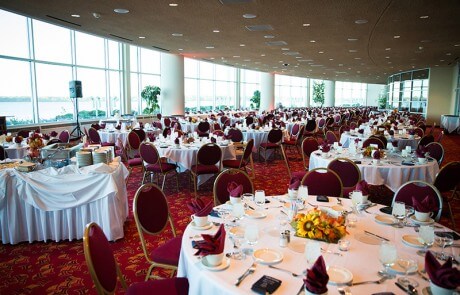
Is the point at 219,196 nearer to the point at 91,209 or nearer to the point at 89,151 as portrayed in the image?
the point at 91,209

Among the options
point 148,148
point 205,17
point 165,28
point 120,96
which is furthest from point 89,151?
point 120,96

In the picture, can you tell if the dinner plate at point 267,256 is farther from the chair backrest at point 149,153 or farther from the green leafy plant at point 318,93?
the green leafy plant at point 318,93

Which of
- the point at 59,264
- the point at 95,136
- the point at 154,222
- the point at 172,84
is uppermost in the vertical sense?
the point at 172,84

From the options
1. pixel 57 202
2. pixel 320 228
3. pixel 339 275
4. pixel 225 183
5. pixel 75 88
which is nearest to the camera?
pixel 339 275

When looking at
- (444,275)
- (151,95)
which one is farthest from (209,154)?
(151,95)

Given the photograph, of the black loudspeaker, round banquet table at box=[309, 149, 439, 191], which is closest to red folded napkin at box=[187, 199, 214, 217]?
round banquet table at box=[309, 149, 439, 191]

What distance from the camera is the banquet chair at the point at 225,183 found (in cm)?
377

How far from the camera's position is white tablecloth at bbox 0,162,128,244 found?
4289 mm

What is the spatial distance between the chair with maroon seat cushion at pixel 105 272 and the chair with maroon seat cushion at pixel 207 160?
3903 millimetres

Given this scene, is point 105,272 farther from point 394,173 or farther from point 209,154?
point 394,173

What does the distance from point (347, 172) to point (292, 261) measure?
9.98ft

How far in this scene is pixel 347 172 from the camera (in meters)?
4.91

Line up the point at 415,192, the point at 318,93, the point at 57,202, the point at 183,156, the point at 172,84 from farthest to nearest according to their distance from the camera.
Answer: the point at 318,93 → the point at 172,84 → the point at 183,156 → the point at 57,202 → the point at 415,192

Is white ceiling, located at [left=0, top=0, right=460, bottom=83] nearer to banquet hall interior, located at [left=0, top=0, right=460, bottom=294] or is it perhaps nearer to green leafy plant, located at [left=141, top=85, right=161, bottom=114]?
banquet hall interior, located at [left=0, top=0, right=460, bottom=294]
